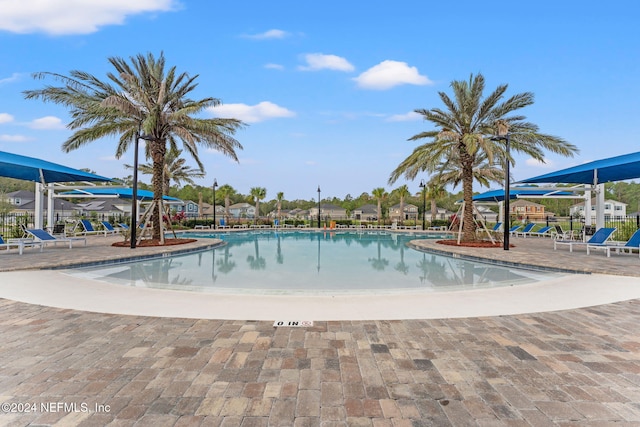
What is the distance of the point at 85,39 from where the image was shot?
13.2 meters

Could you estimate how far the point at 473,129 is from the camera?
14.4 metres

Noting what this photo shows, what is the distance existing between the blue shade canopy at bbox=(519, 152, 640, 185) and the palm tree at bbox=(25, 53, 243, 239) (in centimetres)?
1309

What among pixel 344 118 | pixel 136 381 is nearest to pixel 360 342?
pixel 136 381

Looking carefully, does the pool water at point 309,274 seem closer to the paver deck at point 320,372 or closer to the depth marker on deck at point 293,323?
the depth marker on deck at point 293,323

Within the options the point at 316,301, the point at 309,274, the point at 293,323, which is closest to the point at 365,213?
the point at 309,274

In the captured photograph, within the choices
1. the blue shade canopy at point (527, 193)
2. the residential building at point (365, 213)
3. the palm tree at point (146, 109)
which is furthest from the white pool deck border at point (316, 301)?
the residential building at point (365, 213)

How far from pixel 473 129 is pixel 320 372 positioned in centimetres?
1426

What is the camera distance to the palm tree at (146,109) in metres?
12.4

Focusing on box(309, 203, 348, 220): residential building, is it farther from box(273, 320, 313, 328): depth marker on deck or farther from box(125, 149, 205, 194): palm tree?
box(273, 320, 313, 328): depth marker on deck

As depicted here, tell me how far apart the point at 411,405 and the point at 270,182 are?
Answer: 43255 mm

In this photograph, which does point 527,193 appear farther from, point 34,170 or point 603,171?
point 34,170

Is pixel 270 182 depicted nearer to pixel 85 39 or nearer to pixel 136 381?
pixel 85 39

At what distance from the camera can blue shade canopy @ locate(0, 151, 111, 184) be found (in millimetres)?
9586

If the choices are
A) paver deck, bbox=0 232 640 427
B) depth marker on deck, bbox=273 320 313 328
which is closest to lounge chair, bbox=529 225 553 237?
paver deck, bbox=0 232 640 427
